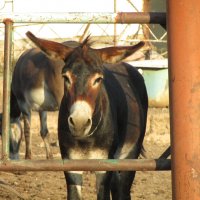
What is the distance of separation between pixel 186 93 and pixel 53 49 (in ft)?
5.17

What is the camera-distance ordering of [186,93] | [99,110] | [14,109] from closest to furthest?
[186,93] → [99,110] → [14,109]

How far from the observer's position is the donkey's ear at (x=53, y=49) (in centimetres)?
382

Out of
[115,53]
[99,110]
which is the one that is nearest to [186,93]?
[115,53]

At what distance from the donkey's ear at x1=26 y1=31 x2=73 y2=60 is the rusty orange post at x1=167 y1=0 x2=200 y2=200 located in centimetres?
132

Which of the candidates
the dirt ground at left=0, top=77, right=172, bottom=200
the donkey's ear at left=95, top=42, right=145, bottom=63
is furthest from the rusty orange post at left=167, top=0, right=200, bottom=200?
the dirt ground at left=0, top=77, right=172, bottom=200

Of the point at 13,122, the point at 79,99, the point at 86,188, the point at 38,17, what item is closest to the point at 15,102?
the point at 13,122

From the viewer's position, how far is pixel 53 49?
156 inches

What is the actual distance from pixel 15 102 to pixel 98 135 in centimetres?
410

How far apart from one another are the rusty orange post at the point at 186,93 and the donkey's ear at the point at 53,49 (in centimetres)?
132

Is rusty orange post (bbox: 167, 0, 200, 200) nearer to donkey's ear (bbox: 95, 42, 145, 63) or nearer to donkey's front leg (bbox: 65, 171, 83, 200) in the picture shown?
donkey's ear (bbox: 95, 42, 145, 63)

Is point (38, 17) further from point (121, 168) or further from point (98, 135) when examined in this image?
point (98, 135)

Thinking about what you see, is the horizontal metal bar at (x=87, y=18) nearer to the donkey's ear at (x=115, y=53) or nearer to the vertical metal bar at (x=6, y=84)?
the vertical metal bar at (x=6, y=84)

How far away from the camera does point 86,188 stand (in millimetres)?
6480

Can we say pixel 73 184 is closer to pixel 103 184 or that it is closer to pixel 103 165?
pixel 103 184
